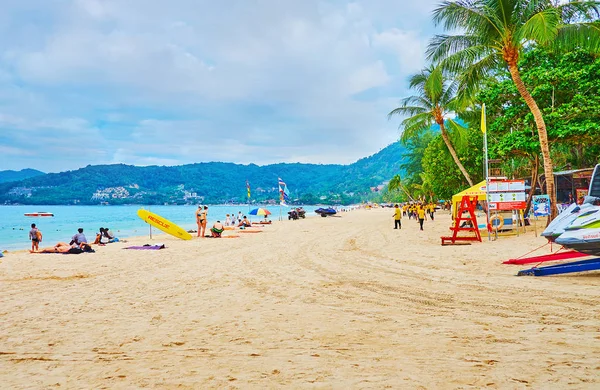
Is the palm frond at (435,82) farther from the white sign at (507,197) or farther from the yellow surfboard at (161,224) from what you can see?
the yellow surfboard at (161,224)

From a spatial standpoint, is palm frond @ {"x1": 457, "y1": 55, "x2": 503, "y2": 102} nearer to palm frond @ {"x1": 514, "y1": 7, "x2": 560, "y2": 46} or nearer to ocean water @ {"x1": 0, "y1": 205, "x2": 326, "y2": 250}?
palm frond @ {"x1": 514, "y1": 7, "x2": 560, "y2": 46}

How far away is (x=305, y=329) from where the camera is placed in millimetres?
4473

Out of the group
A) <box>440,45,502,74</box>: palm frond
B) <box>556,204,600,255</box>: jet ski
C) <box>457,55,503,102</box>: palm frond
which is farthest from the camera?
<box>457,55,503,102</box>: palm frond

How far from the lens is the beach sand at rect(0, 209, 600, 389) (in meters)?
3.17

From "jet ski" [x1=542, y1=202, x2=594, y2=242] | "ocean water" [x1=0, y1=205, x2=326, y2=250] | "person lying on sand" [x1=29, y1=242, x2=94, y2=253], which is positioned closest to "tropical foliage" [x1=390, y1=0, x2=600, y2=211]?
"jet ski" [x1=542, y1=202, x2=594, y2=242]

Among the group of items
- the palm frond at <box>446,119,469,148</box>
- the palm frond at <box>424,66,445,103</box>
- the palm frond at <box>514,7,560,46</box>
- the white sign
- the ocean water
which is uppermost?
the palm frond at <box>424,66,445,103</box>

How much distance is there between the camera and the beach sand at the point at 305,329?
3168mm

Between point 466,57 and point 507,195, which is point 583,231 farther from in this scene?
point 466,57

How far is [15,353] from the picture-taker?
396 centimetres

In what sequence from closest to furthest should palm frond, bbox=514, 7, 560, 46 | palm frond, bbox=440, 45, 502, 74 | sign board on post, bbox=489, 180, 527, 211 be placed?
palm frond, bbox=514, 7, 560, 46
sign board on post, bbox=489, 180, 527, 211
palm frond, bbox=440, 45, 502, 74

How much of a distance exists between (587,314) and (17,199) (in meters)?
182

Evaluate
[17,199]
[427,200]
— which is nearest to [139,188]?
[17,199]

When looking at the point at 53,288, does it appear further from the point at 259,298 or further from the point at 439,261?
the point at 439,261

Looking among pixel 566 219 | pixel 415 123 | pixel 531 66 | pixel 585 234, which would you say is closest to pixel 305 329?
pixel 585 234
